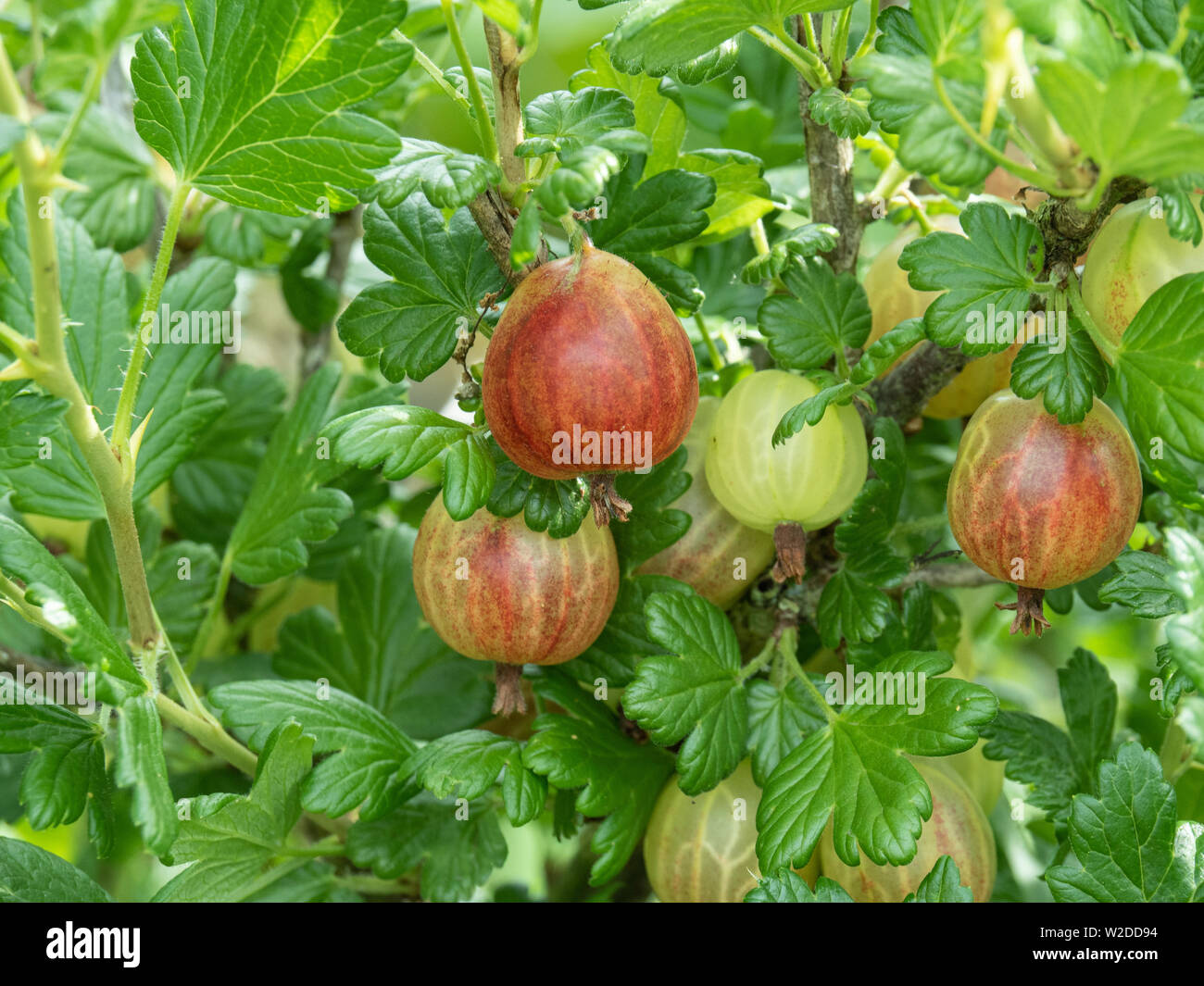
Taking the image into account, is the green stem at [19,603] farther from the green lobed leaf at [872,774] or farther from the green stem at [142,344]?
the green lobed leaf at [872,774]

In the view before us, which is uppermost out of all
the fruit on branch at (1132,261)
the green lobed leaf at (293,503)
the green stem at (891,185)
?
the green stem at (891,185)

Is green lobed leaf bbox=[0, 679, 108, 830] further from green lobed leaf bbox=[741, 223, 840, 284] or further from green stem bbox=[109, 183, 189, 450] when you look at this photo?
green lobed leaf bbox=[741, 223, 840, 284]

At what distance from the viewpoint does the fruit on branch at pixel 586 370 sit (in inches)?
19.1

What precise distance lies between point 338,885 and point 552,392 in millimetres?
361

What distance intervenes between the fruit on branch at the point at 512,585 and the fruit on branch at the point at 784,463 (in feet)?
0.28

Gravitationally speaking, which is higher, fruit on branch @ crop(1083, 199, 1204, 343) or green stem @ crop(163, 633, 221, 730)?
fruit on branch @ crop(1083, 199, 1204, 343)

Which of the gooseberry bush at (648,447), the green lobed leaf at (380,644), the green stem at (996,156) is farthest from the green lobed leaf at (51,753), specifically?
the green stem at (996,156)

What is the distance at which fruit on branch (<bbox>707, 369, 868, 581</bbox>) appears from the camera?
0.58 m

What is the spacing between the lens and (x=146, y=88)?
0.53 metres

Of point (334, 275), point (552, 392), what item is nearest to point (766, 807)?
point (552, 392)

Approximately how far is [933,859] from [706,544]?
0.21 metres

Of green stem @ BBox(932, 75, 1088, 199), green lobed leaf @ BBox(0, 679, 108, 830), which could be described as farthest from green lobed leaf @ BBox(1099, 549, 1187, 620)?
green lobed leaf @ BBox(0, 679, 108, 830)

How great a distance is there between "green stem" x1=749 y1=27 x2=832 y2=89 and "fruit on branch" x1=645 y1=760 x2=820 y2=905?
39cm
